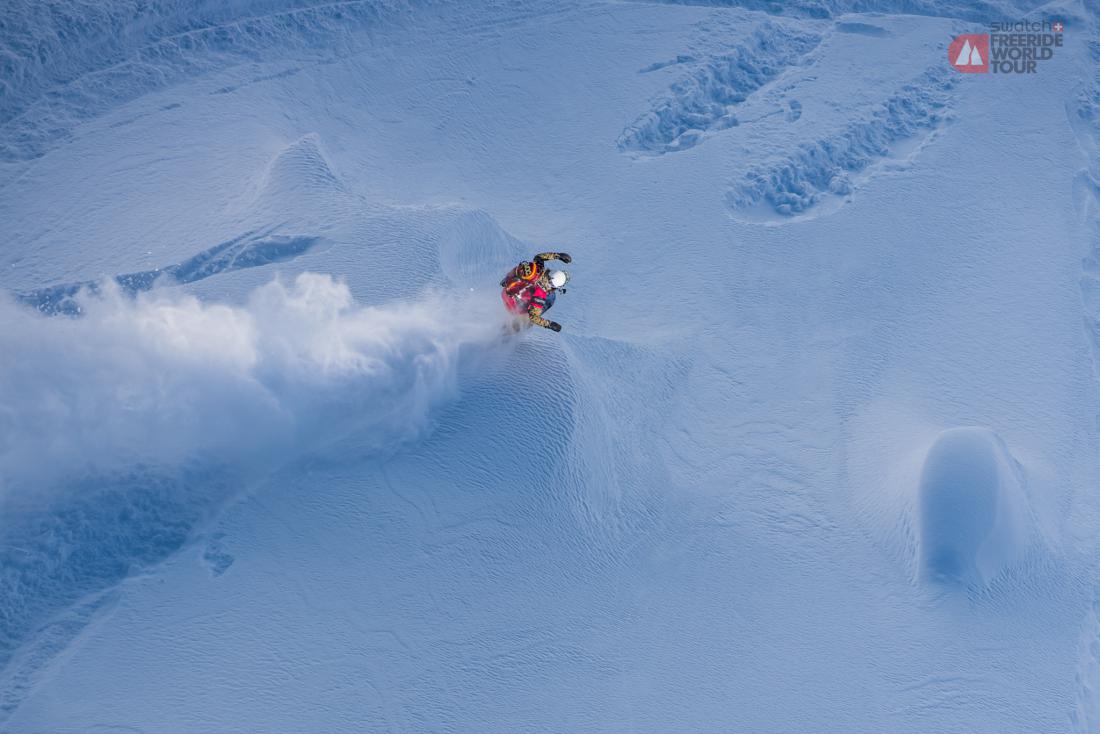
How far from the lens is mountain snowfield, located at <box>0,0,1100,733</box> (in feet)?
39.1

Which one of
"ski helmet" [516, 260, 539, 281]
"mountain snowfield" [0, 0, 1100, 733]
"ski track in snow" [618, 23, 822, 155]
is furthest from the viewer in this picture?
"ski track in snow" [618, 23, 822, 155]

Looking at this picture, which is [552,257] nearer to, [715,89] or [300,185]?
[300,185]

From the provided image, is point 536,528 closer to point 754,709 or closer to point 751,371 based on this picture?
point 754,709

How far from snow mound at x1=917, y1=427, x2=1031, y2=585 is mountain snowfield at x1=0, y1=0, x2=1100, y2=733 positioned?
2.5 inches

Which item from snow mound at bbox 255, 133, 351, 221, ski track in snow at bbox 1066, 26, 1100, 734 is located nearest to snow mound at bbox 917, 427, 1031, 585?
ski track in snow at bbox 1066, 26, 1100, 734

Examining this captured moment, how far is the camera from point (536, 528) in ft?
42.5

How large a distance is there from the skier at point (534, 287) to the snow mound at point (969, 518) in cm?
591

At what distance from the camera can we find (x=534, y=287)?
1384cm

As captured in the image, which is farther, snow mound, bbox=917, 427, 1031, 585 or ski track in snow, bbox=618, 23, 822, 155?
ski track in snow, bbox=618, 23, 822, 155

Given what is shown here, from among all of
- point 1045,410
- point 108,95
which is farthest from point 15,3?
point 1045,410

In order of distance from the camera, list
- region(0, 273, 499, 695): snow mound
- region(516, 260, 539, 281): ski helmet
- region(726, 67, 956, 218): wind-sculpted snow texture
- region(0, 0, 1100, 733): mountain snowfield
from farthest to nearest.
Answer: region(726, 67, 956, 218): wind-sculpted snow texture → region(516, 260, 539, 281): ski helmet → region(0, 273, 499, 695): snow mound → region(0, 0, 1100, 733): mountain snowfield

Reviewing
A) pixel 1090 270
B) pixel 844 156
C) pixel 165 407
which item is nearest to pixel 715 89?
pixel 844 156

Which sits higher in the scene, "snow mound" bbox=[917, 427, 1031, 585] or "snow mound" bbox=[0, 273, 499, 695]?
"snow mound" bbox=[0, 273, 499, 695]

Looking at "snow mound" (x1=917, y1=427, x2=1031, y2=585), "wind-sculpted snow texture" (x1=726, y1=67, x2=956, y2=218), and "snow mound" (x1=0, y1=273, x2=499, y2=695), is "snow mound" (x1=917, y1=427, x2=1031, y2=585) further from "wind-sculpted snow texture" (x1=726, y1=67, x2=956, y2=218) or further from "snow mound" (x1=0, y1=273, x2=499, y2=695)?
"snow mound" (x1=0, y1=273, x2=499, y2=695)
